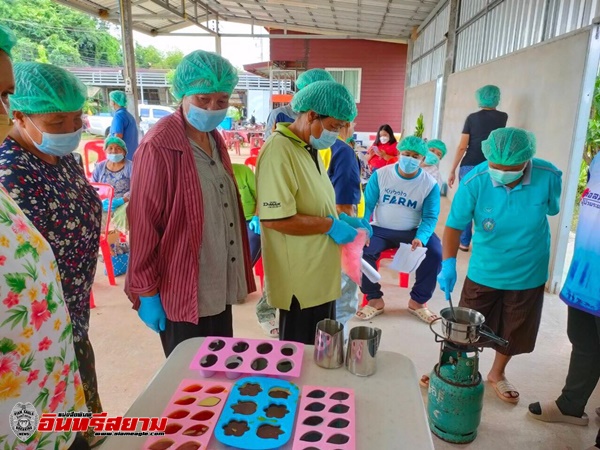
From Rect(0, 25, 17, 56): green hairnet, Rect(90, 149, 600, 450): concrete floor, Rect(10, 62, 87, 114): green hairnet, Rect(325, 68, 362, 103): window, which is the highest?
Rect(325, 68, 362, 103): window

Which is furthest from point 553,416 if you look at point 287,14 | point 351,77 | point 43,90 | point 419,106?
point 351,77

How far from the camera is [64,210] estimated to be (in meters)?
1.33

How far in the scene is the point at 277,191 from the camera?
5.55 feet

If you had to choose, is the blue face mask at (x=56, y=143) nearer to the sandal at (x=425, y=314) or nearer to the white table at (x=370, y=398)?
the white table at (x=370, y=398)

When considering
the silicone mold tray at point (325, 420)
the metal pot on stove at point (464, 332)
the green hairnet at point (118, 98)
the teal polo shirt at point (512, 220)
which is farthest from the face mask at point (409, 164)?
the green hairnet at point (118, 98)

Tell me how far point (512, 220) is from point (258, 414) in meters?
1.62

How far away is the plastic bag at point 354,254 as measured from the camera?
2059 millimetres

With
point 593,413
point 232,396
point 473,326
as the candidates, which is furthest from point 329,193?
point 593,413

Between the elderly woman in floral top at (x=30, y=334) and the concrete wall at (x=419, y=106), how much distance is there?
9.01 m

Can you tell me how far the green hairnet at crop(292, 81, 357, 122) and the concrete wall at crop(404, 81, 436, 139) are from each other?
7708mm

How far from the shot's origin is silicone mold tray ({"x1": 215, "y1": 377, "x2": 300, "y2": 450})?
0.91 m

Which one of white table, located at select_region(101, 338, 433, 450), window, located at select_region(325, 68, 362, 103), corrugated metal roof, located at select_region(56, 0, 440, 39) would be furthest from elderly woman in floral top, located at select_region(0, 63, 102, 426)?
window, located at select_region(325, 68, 362, 103)

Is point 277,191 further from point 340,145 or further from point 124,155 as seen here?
point 124,155

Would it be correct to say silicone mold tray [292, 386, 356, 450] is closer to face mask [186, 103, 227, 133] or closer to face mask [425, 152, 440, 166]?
face mask [186, 103, 227, 133]
